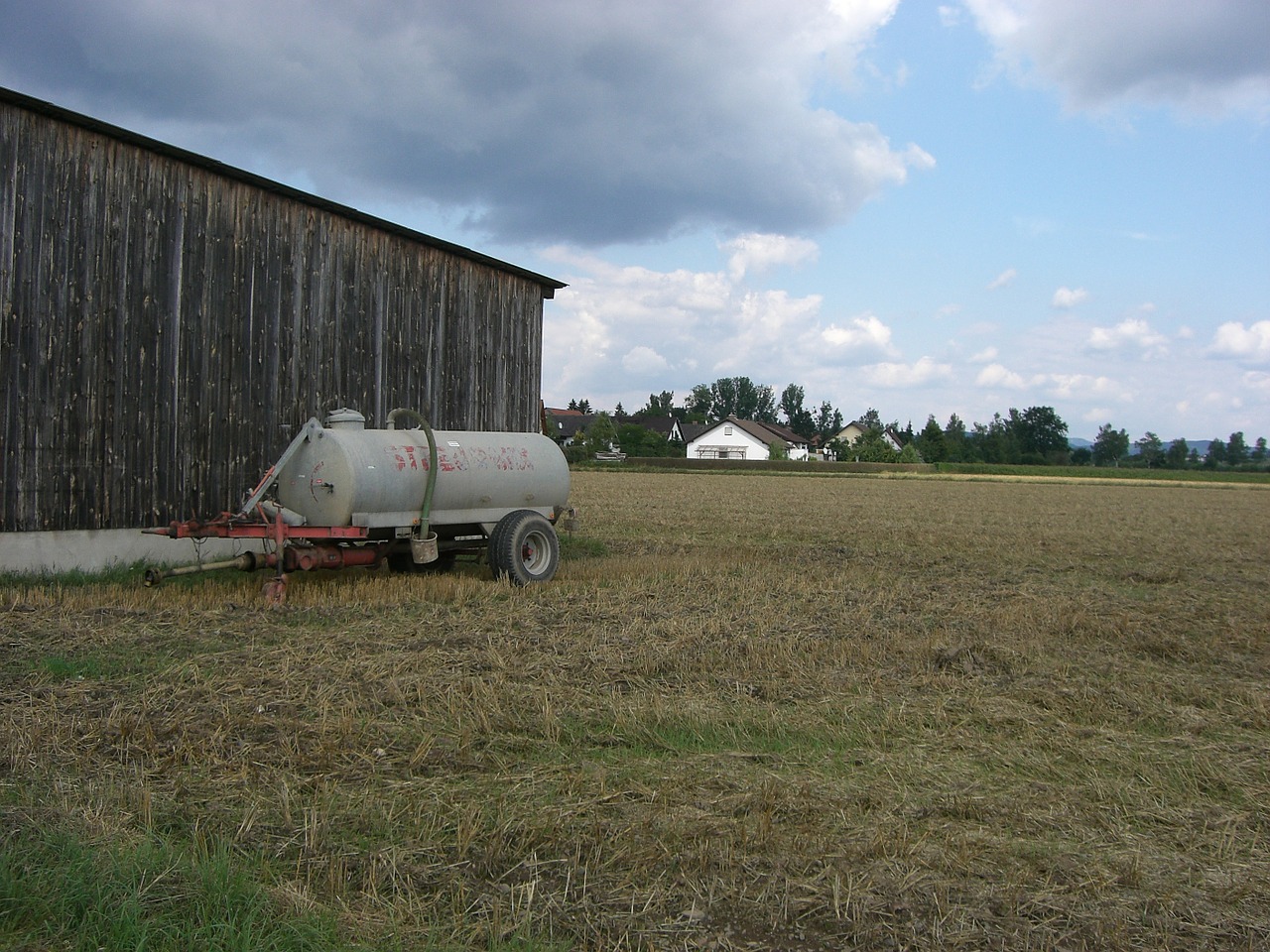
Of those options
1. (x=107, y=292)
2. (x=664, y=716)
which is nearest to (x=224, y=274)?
(x=107, y=292)

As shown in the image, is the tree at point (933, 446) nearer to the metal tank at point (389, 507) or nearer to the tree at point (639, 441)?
the tree at point (639, 441)

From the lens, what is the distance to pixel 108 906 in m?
3.50

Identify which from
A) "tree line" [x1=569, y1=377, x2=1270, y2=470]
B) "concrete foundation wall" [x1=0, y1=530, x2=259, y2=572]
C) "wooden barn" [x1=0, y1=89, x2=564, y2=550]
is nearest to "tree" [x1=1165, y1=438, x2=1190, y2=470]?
"tree line" [x1=569, y1=377, x2=1270, y2=470]

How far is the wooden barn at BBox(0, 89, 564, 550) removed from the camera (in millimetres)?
10641

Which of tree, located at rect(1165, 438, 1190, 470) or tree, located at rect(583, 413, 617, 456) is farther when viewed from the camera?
tree, located at rect(1165, 438, 1190, 470)

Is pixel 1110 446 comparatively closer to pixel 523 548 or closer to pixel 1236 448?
pixel 1236 448

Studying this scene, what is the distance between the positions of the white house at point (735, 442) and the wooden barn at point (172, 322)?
87609mm

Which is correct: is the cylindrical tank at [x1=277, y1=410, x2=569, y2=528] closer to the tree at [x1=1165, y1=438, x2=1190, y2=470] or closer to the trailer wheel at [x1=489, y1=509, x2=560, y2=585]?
the trailer wheel at [x1=489, y1=509, x2=560, y2=585]

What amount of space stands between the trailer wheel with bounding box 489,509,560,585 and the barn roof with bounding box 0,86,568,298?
4.82 m

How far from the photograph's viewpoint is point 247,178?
1250 centimetres

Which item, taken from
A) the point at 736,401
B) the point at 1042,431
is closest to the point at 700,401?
the point at 736,401

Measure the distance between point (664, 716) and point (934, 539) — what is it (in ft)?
50.9

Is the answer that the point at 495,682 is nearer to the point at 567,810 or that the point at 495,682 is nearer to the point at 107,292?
the point at 567,810

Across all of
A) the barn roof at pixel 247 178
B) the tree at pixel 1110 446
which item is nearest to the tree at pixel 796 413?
the tree at pixel 1110 446
